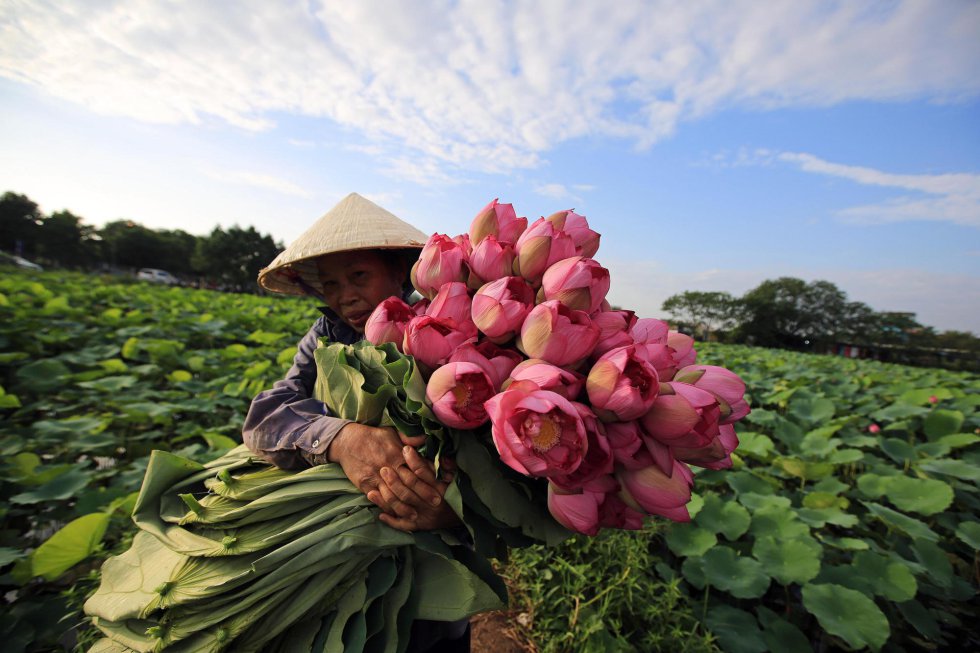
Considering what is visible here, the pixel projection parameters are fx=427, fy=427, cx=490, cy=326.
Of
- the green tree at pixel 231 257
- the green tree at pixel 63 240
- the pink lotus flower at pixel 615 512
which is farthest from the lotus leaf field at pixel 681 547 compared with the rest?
the green tree at pixel 63 240

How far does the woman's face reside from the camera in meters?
1.26

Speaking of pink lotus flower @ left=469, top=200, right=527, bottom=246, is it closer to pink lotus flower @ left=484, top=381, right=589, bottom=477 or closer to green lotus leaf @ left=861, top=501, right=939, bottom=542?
pink lotus flower @ left=484, top=381, right=589, bottom=477

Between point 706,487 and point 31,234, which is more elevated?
point 31,234

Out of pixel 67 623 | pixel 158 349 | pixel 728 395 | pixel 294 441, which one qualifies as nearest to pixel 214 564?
pixel 294 441

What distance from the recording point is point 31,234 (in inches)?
1299

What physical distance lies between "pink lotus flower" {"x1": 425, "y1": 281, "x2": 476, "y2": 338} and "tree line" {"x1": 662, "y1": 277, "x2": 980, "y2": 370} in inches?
1825

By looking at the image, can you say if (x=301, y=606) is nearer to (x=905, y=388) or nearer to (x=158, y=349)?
(x=158, y=349)

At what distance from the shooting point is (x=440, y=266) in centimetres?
80

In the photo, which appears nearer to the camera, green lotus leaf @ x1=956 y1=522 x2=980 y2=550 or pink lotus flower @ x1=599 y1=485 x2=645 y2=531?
pink lotus flower @ x1=599 y1=485 x2=645 y2=531

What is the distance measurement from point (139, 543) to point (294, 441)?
0.40 metres

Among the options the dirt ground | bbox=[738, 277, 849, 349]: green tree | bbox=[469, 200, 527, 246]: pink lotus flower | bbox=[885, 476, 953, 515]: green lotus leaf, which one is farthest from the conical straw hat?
bbox=[738, 277, 849, 349]: green tree

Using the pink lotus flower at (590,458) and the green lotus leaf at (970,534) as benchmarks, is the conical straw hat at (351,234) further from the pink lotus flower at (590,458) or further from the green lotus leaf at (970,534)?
the green lotus leaf at (970,534)

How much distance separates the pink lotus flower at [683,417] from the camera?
610 mm

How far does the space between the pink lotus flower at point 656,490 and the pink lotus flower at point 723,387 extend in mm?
137
